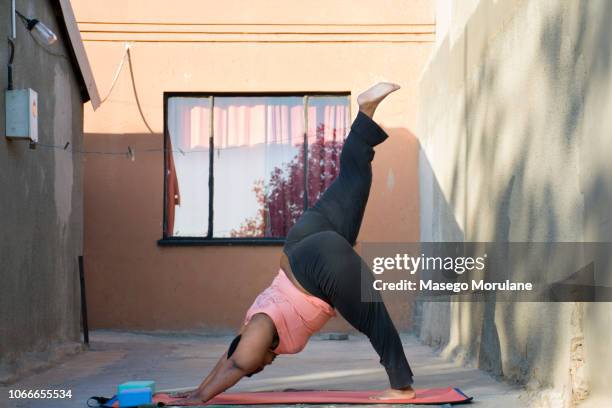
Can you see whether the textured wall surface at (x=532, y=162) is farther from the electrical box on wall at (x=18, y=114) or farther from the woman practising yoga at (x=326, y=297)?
the electrical box on wall at (x=18, y=114)

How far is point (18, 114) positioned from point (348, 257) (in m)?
2.73

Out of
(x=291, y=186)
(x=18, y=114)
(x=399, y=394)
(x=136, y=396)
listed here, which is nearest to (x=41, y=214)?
(x=18, y=114)

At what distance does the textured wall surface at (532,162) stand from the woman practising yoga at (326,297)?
871 millimetres

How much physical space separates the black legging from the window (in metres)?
5.98

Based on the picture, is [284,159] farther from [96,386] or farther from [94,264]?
[96,386]

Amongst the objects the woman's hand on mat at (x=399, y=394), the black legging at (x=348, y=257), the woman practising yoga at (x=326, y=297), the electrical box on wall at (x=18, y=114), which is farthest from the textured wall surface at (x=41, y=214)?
the woman's hand on mat at (x=399, y=394)

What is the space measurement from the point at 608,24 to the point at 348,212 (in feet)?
5.79

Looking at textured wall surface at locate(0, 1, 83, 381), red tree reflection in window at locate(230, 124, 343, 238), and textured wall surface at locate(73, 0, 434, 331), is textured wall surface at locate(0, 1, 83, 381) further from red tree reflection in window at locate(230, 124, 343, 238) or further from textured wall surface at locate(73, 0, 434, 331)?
red tree reflection in window at locate(230, 124, 343, 238)

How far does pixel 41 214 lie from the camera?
7543mm

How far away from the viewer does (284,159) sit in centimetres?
1139

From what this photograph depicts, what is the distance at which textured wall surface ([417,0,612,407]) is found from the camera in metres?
4.30

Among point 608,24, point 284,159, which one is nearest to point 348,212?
point 608,24

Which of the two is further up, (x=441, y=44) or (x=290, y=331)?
(x=441, y=44)

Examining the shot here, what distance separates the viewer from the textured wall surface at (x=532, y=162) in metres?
4.30
